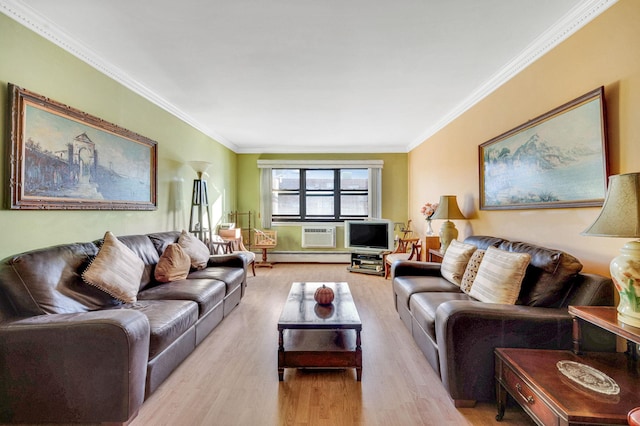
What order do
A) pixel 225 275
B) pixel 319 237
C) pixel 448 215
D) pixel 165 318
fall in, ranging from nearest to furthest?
pixel 165 318 → pixel 225 275 → pixel 448 215 → pixel 319 237

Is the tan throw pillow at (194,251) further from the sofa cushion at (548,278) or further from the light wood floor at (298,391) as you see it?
the sofa cushion at (548,278)

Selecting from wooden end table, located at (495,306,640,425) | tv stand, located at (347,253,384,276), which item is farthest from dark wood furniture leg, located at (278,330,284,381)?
tv stand, located at (347,253,384,276)

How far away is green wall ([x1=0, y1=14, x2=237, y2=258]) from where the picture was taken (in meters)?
1.91

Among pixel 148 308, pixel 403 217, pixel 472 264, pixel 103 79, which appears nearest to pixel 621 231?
Result: pixel 472 264

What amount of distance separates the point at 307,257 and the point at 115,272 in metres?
4.40

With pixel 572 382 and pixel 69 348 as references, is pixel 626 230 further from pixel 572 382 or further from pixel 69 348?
pixel 69 348

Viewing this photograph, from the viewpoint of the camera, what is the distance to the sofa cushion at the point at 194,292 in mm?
Result: 2470

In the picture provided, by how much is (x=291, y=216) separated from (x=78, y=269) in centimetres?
459

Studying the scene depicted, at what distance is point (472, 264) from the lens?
2.55 metres

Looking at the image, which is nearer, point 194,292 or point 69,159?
point 69,159

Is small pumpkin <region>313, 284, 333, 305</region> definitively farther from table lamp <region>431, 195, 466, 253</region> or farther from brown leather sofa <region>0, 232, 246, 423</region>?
table lamp <region>431, 195, 466, 253</region>

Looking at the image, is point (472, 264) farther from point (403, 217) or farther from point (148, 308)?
point (403, 217)

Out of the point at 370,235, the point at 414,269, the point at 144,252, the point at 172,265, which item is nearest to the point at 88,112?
the point at 144,252

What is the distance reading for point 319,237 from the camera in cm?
633
